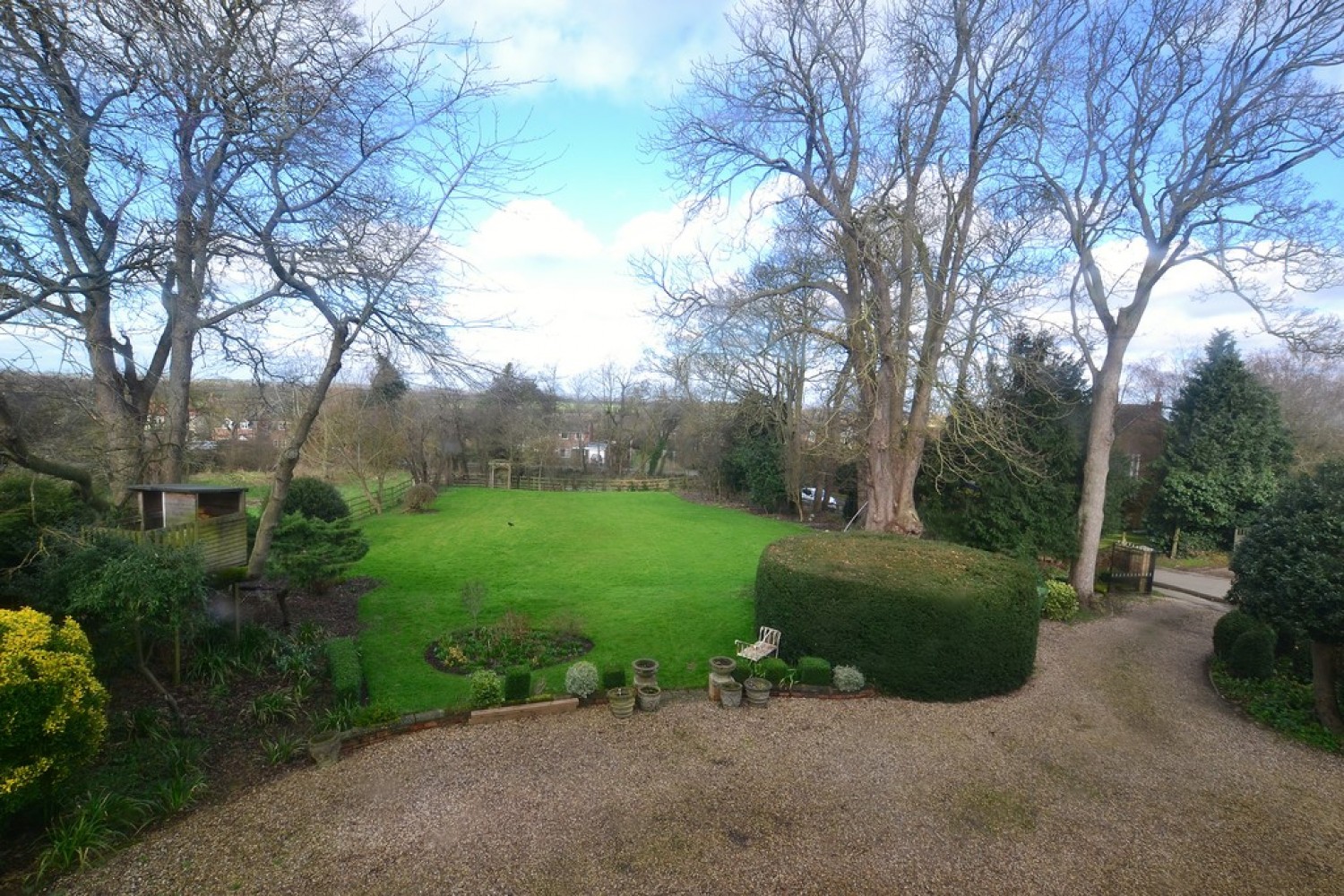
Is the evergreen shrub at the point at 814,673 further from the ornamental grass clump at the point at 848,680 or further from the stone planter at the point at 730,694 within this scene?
the stone planter at the point at 730,694

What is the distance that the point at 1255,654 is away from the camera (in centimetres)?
769

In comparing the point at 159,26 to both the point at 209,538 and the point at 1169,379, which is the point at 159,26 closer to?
the point at 209,538

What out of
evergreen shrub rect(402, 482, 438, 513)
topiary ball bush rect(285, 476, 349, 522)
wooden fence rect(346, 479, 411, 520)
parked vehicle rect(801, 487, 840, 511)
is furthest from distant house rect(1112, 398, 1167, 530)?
wooden fence rect(346, 479, 411, 520)

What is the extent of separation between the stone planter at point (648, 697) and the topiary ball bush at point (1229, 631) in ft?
26.3

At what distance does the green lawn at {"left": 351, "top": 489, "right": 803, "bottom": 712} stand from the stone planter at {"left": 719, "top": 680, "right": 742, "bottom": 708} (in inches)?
31.9

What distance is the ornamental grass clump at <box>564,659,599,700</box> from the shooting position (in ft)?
21.7

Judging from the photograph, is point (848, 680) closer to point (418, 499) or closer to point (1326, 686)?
point (1326, 686)

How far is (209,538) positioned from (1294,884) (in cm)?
1129

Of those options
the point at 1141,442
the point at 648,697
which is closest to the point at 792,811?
the point at 648,697

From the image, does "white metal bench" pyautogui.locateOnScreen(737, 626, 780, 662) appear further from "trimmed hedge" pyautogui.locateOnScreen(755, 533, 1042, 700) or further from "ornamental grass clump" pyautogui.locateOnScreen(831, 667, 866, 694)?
"ornamental grass clump" pyautogui.locateOnScreen(831, 667, 866, 694)

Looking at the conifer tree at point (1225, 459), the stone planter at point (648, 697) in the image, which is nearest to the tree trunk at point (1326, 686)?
the stone planter at point (648, 697)

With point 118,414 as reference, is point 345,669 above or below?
below

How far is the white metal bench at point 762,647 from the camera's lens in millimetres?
7535

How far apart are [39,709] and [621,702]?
4.60m
